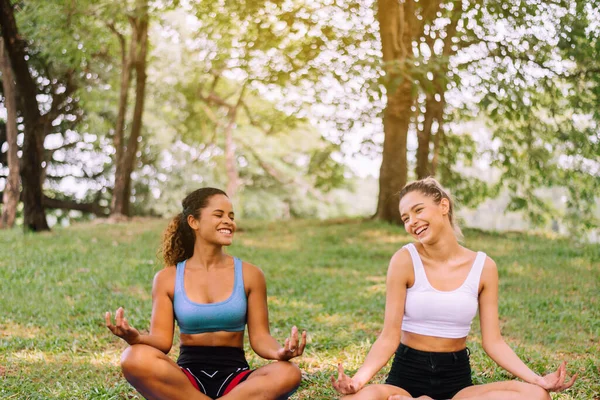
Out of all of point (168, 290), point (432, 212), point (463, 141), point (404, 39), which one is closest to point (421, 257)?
point (432, 212)

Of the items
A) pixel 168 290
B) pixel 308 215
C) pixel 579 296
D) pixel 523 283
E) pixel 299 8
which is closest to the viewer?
pixel 168 290

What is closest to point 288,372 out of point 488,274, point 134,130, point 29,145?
point 488,274

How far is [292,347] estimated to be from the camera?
368cm

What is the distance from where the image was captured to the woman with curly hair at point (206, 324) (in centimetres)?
383

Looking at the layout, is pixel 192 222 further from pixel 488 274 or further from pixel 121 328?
pixel 488 274

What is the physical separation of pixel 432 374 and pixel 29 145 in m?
12.2

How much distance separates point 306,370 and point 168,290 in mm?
1755

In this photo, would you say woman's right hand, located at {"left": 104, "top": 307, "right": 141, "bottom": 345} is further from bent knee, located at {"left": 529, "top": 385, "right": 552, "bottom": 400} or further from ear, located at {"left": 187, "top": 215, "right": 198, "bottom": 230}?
bent knee, located at {"left": 529, "top": 385, "right": 552, "bottom": 400}

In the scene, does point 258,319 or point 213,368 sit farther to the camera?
point 258,319

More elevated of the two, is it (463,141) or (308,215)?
(463,141)

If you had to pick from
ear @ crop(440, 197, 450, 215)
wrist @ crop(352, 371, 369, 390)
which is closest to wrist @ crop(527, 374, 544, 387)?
wrist @ crop(352, 371, 369, 390)

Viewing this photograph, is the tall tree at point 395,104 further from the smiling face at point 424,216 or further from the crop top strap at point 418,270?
the crop top strap at point 418,270

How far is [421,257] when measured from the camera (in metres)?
4.00

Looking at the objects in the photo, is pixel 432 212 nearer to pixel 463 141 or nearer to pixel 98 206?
pixel 463 141
